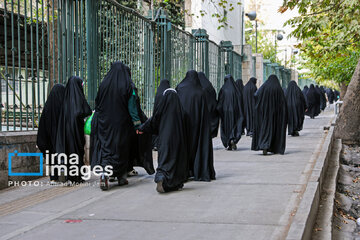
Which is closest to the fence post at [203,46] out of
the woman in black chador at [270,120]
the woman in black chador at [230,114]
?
the woman in black chador at [230,114]

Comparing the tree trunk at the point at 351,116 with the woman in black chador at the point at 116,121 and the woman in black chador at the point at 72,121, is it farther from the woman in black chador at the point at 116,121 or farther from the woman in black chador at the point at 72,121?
the woman in black chador at the point at 72,121

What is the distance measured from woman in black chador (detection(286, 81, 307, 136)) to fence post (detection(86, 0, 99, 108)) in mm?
9071

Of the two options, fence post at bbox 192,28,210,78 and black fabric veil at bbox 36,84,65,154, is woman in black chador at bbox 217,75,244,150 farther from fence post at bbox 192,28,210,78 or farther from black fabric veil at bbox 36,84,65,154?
black fabric veil at bbox 36,84,65,154

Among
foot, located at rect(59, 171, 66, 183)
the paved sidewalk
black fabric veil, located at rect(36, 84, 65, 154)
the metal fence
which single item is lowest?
the paved sidewalk

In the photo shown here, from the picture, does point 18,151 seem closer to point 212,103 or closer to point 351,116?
point 212,103

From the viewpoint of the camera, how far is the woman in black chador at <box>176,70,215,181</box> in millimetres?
8234

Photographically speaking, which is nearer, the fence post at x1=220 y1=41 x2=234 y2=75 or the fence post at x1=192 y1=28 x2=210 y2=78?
the fence post at x1=192 y1=28 x2=210 y2=78

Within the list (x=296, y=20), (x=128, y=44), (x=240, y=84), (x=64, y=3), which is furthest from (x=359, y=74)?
(x=64, y=3)

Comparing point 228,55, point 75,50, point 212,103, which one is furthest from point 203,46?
point 75,50

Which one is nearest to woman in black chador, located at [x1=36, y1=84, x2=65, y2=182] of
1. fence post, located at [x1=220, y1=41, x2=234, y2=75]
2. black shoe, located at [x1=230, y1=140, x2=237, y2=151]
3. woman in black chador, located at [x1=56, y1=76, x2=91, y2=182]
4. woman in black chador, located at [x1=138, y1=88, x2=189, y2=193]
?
woman in black chador, located at [x1=56, y1=76, x2=91, y2=182]

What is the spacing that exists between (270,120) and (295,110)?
697cm

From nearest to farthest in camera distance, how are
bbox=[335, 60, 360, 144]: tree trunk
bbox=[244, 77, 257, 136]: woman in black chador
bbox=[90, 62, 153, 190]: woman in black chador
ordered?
bbox=[90, 62, 153, 190]: woman in black chador → bbox=[335, 60, 360, 144]: tree trunk → bbox=[244, 77, 257, 136]: woman in black chador

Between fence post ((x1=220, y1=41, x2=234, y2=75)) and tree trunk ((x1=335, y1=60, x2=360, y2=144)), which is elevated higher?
fence post ((x1=220, y1=41, x2=234, y2=75))

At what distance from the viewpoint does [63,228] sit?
17.4ft
